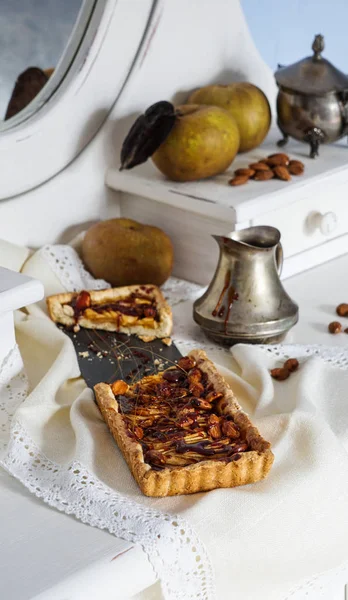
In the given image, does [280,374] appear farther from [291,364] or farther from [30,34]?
[30,34]

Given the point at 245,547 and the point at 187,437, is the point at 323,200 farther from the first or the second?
the point at 245,547

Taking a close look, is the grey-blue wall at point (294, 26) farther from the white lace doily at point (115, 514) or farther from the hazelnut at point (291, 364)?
the white lace doily at point (115, 514)

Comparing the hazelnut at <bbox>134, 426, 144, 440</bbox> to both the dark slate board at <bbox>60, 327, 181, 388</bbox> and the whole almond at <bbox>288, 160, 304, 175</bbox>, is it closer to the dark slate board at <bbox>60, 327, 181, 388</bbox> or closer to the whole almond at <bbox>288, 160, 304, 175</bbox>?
the dark slate board at <bbox>60, 327, 181, 388</bbox>

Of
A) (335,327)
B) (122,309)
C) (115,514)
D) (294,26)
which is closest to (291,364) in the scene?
(335,327)

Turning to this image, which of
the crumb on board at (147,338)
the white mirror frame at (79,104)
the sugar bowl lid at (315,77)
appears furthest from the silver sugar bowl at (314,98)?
the crumb on board at (147,338)

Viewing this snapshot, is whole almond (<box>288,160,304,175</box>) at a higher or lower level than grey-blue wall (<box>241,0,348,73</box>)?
lower

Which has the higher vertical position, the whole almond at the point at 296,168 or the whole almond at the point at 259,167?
the whole almond at the point at 259,167

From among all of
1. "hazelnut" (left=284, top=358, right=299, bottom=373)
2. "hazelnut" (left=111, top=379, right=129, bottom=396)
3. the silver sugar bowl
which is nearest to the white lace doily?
"hazelnut" (left=111, top=379, right=129, bottom=396)
